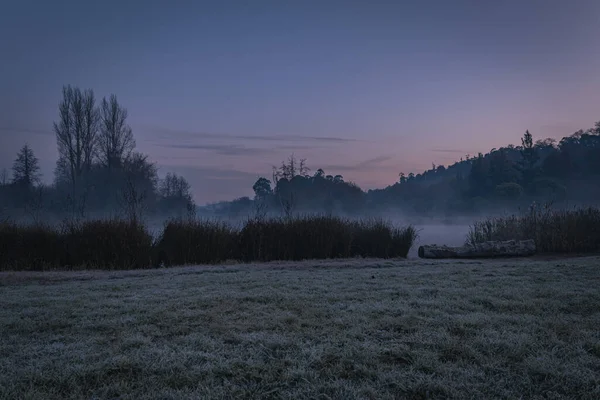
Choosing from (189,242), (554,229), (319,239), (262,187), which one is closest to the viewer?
(189,242)

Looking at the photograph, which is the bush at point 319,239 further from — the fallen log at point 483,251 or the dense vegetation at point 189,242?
the fallen log at point 483,251

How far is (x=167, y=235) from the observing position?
1155cm

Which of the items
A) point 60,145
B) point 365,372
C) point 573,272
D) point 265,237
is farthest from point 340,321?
point 60,145

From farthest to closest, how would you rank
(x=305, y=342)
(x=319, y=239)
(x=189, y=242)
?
(x=319, y=239) → (x=189, y=242) → (x=305, y=342)

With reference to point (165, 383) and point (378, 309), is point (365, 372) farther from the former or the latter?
point (378, 309)

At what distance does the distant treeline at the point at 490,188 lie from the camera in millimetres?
44531

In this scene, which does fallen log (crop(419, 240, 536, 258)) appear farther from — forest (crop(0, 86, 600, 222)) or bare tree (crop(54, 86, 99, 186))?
bare tree (crop(54, 86, 99, 186))

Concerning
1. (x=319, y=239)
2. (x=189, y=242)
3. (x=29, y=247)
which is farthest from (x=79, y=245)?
(x=319, y=239)

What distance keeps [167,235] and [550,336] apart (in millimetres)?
10014

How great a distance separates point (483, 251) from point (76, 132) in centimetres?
3549

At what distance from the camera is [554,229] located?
13.6 m

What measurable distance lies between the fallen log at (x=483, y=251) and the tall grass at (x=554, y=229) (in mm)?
1181

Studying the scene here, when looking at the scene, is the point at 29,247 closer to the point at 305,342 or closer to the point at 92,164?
the point at 305,342

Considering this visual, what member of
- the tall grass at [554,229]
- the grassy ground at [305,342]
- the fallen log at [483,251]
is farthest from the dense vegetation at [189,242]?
the grassy ground at [305,342]
